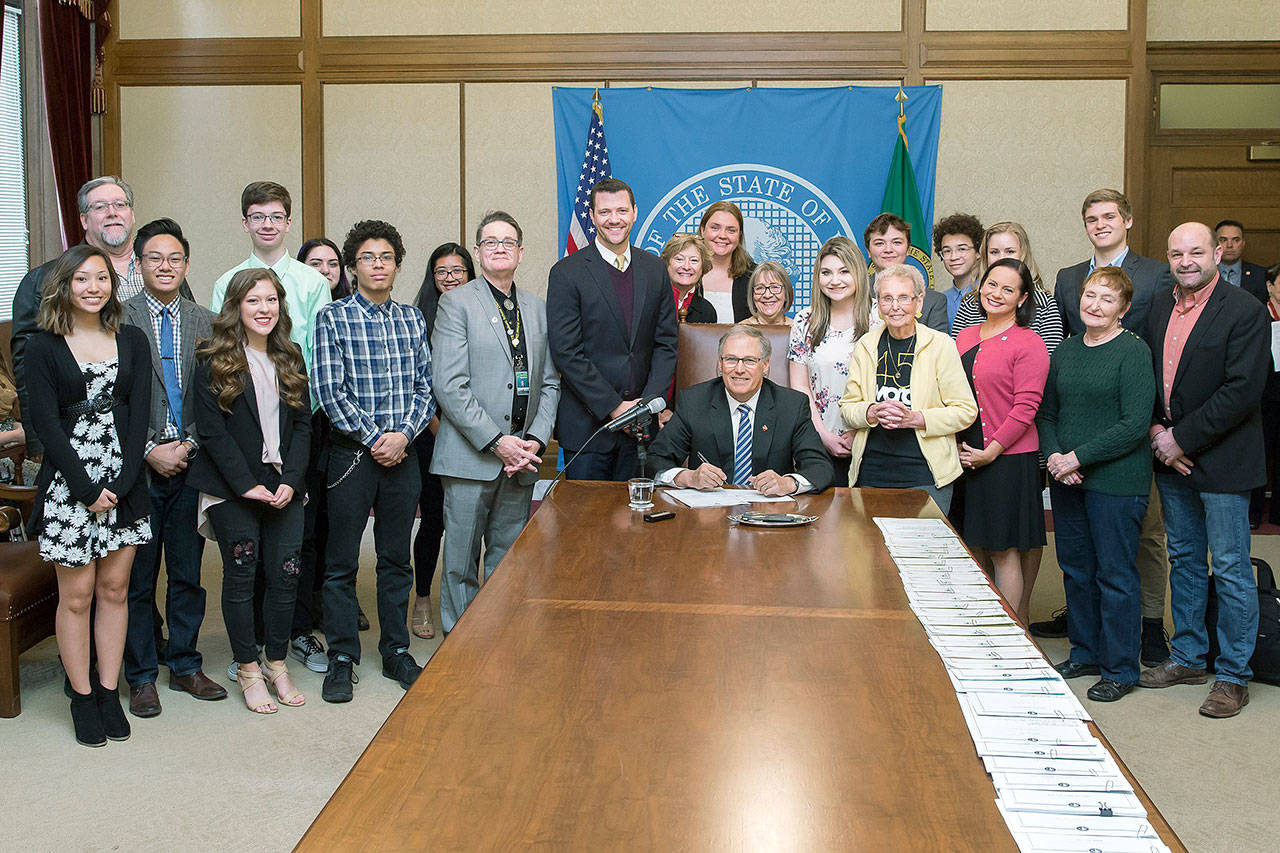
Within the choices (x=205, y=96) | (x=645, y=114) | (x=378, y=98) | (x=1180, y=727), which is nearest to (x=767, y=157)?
(x=645, y=114)

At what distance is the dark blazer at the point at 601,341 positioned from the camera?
13.3 feet

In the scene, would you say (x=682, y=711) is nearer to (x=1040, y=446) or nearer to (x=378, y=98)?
(x=1040, y=446)

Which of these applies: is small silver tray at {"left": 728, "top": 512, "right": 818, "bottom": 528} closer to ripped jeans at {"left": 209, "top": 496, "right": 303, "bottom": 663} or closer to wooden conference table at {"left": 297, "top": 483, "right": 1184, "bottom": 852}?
wooden conference table at {"left": 297, "top": 483, "right": 1184, "bottom": 852}

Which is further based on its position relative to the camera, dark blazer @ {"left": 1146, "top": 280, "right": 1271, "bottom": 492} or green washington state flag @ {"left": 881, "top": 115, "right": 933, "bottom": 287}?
green washington state flag @ {"left": 881, "top": 115, "right": 933, "bottom": 287}

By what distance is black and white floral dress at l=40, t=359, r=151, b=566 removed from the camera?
3223mm

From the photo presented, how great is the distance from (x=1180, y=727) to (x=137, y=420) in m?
3.37

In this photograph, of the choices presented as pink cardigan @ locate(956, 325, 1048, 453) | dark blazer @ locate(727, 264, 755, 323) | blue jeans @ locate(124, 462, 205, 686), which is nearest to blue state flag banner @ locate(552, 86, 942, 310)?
dark blazer @ locate(727, 264, 755, 323)

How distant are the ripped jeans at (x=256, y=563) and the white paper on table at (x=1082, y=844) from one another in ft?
9.38

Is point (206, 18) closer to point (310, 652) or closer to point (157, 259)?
point (157, 259)

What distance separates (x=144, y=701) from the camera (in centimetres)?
357

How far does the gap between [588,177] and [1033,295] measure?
3117 millimetres

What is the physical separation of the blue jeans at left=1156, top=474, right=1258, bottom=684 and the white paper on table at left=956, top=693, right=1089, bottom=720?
2.22 metres

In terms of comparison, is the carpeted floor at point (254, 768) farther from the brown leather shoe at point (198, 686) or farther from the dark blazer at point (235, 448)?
the dark blazer at point (235, 448)

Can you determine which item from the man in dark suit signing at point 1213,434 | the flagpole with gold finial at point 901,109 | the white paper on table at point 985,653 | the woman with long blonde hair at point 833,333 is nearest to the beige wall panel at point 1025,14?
the flagpole with gold finial at point 901,109
